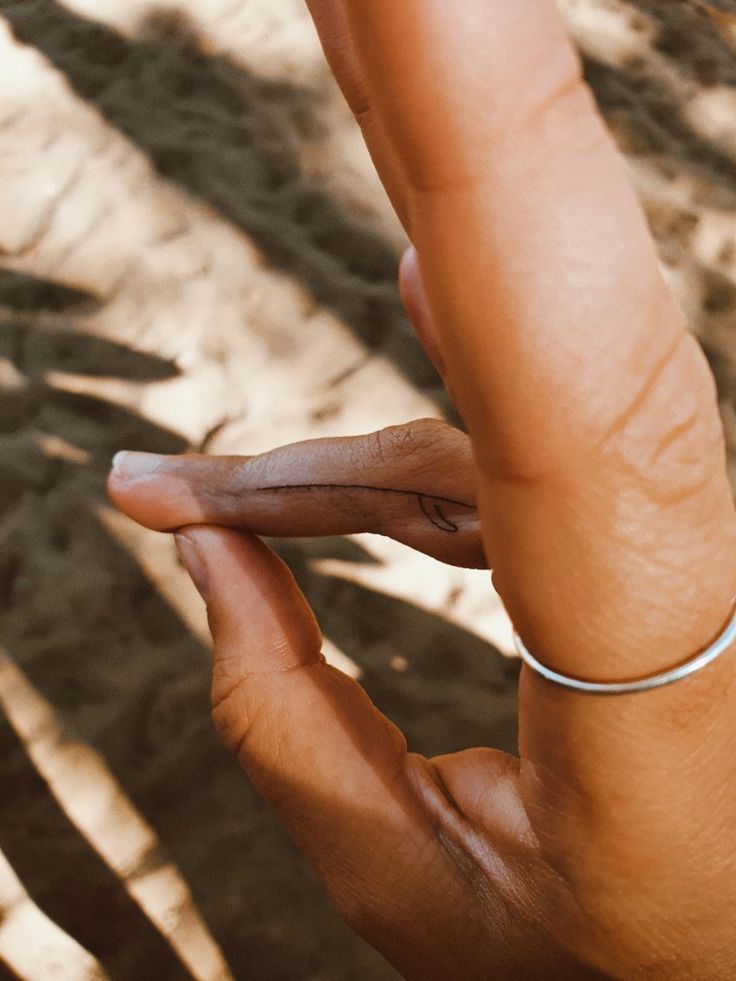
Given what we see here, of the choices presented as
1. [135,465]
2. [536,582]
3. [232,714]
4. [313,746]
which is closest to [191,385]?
[135,465]

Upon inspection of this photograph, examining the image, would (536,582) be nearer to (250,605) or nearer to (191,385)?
(250,605)

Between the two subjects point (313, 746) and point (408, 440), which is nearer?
point (313, 746)

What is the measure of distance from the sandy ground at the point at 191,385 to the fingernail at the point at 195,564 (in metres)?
0.42

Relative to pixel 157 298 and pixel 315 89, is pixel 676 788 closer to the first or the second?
pixel 157 298

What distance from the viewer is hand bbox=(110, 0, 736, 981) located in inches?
18.6

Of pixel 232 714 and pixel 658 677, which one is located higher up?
pixel 658 677

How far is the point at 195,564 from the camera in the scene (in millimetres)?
1345

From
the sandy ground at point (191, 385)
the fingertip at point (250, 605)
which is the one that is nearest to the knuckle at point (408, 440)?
the fingertip at point (250, 605)

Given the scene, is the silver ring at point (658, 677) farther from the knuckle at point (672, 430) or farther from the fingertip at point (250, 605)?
the fingertip at point (250, 605)

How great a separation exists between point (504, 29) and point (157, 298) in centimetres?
182

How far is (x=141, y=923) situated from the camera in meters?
1.54

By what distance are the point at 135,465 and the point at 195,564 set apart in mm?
240

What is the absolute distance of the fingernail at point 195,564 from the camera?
4.29ft

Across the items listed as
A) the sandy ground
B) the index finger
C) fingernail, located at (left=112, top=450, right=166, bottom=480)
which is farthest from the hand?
the sandy ground
